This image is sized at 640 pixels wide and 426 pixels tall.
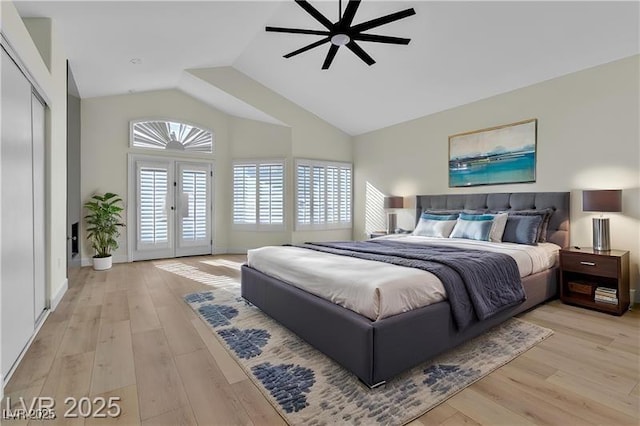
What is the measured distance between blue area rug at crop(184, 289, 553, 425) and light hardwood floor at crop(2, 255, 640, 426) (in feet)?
0.23

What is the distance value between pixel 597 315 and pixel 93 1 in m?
5.65

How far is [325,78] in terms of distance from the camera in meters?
5.11

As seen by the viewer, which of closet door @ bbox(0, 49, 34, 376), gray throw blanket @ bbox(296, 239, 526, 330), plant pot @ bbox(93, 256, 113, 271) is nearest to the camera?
closet door @ bbox(0, 49, 34, 376)

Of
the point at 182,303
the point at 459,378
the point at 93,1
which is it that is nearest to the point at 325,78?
the point at 93,1

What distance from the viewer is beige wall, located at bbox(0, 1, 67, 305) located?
265 centimetres

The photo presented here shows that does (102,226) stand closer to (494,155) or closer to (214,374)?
(214,374)

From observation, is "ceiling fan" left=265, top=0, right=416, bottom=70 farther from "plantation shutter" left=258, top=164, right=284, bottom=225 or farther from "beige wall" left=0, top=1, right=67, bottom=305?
"plantation shutter" left=258, top=164, right=284, bottom=225

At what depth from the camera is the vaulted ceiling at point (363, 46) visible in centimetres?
308

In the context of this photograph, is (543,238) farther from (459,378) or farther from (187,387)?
(187,387)

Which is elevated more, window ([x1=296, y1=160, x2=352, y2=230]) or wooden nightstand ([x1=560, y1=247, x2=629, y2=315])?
window ([x1=296, y1=160, x2=352, y2=230])

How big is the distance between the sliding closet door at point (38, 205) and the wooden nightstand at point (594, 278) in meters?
5.12

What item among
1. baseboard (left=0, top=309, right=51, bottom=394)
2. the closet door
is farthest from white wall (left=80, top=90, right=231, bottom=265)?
the closet door

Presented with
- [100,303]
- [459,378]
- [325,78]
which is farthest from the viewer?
[325,78]

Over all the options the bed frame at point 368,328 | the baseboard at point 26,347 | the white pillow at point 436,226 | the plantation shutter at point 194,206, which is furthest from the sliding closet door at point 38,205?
the white pillow at point 436,226
